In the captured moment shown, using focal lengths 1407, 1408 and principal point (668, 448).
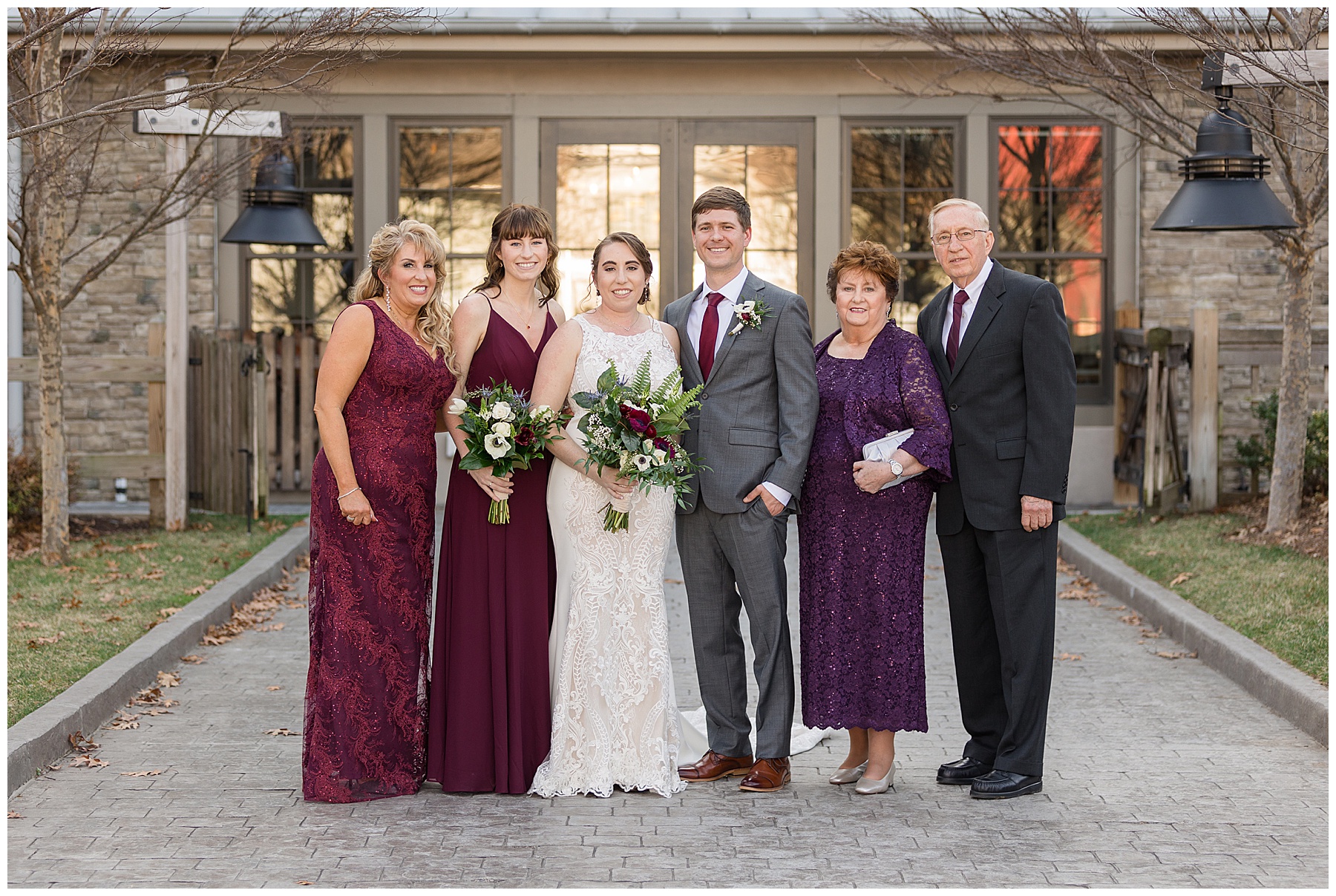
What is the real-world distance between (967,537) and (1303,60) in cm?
342

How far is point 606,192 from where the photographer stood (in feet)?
44.2

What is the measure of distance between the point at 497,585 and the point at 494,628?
162 mm

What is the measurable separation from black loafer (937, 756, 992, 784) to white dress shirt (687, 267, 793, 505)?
1.24 m

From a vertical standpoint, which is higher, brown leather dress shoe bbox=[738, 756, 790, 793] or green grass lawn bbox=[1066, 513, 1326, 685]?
green grass lawn bbox=[1066, 513, 1326, 685]

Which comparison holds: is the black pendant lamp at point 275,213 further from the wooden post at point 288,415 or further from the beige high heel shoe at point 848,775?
the beige high heel shoe at point 848,775

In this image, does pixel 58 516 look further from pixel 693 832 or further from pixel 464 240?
pixel 693 832

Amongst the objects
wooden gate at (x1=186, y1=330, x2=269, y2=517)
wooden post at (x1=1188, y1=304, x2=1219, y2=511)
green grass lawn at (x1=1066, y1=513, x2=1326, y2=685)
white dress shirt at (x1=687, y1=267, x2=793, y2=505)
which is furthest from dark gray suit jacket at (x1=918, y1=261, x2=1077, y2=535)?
wooden gate at (x1=186, y1=330, x2=269, y2=517)

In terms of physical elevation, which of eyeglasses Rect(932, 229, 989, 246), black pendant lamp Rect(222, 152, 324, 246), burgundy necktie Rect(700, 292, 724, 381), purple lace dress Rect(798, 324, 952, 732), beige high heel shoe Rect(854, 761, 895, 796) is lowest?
beige high heel shoe Rect(854, 761, 895, 796)

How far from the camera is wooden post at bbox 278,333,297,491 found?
12.7 metres

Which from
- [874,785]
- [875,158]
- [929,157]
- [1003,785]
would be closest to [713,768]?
[874,785]

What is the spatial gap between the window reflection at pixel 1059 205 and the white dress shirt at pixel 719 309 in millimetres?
8595

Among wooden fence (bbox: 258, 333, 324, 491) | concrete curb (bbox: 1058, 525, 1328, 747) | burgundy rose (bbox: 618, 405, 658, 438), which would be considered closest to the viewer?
burgundy rose (bbox: 618, 405, 658, 438)

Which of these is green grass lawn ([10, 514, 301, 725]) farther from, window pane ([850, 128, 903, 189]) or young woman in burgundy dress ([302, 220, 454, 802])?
window pane ([850, 128, 903, 189])

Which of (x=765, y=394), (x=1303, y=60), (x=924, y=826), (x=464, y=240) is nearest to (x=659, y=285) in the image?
(x=464, y=240)
